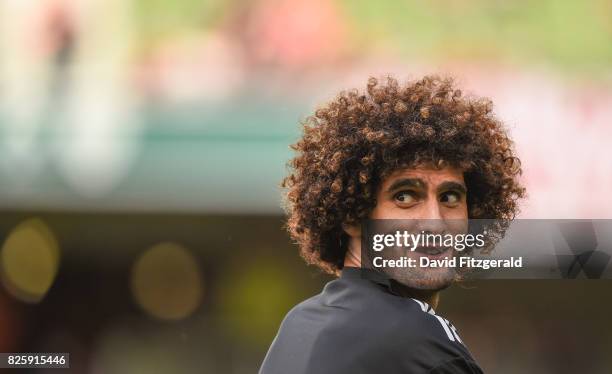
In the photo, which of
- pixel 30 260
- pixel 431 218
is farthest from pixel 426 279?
pixel 30 260

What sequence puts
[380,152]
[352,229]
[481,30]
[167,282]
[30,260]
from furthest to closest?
[167,282] → [30,260] → [481,30] → [352,229] → [380,152]

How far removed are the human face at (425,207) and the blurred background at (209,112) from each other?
8.15 ft

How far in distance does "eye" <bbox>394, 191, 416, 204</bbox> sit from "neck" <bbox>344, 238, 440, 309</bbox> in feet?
0.57

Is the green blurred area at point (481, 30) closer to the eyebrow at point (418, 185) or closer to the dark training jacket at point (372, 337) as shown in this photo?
the eyebrow at point (418, 185)

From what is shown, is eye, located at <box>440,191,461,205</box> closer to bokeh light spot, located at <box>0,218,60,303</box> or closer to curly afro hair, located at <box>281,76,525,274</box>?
curly afro hair, located at <box>281,76,525,274</box>

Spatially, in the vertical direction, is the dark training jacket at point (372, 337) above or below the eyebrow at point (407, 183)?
below

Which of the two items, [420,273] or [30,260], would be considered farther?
[30,260]

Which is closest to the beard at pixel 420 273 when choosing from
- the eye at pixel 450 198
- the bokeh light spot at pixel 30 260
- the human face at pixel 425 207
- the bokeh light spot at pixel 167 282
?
the human face at pixel 425 207

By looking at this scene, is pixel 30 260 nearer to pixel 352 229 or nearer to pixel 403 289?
pixel 352 229

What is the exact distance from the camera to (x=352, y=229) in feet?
8.27

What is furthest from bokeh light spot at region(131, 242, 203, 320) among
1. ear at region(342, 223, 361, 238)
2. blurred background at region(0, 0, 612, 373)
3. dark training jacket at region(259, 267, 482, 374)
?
dark training jacket at region(259, 267, 482, 374)

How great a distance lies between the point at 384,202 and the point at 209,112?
280cm

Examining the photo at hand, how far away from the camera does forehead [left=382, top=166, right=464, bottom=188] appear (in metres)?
→ 2.33

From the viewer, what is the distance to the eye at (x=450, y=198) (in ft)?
7.75
